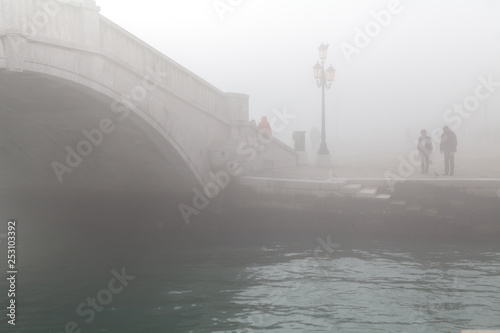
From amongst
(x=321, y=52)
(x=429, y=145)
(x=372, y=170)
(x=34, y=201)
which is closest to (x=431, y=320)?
(x=429, y=145)

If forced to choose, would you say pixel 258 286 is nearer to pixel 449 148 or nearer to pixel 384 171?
pixel 449 148

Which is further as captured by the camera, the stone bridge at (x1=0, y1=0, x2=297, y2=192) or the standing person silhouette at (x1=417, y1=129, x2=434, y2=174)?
the standing person silhouette at (x1=417, y1=129, x2=434, y2=174)

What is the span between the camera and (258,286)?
826 centimetres

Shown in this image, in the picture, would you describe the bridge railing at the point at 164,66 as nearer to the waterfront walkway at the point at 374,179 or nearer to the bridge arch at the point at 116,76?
the bridge arch at the point at 116,76

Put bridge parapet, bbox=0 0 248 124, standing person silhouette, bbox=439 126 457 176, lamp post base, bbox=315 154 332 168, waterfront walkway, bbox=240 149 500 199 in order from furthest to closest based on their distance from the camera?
lamp post base, bbox=315 154 332 168, standing person silhouette, bbox=439 126 457 176, waterfront walkway, bbox=240 149 500 199, bridge parapet, bbox=0 0 248 124

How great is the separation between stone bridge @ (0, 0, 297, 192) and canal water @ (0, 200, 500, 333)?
2.00m

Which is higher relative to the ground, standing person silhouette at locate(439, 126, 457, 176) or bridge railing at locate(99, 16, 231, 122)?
bridge railing at locate(99, 16, 231, 122)

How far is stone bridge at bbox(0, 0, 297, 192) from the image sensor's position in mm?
8211

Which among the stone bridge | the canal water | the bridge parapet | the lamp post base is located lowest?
the canal water

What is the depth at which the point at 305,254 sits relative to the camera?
9.95 metres

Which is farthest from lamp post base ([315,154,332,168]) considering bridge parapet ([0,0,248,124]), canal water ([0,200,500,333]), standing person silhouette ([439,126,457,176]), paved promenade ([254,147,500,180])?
canal water ([0,200,500,333])

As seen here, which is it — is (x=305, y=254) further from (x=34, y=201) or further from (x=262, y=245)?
(x=34, y=201)

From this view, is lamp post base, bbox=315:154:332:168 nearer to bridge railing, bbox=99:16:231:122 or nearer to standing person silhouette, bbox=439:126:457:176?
bridge railing, bbox=99:16:231:122

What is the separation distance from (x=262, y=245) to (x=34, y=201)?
25.1 feet
